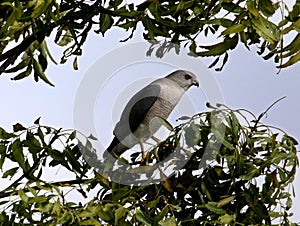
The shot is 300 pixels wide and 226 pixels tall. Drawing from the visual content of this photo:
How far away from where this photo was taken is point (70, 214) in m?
2.00

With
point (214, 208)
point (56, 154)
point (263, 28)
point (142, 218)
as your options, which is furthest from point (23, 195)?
point (263, 28)

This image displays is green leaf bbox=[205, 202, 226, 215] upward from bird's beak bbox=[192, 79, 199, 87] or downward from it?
downward

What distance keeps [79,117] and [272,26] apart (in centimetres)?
70

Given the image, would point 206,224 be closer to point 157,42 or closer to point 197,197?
point 197,197

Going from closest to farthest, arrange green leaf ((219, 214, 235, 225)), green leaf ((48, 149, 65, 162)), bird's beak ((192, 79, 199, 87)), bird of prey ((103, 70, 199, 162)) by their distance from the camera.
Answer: green leaf ((219, 214, 235, 225)) → green leaf ((48, 149, 65, 162)) → bird of prey ((103, 70, 199, 162)) → bird's beak ((192, 79, 199, 87))

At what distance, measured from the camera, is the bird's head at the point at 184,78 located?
314cm

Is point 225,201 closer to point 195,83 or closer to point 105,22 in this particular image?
point 105,22

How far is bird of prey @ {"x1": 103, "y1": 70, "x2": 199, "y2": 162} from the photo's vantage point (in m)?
3.01

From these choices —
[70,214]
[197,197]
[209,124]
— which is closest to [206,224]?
[197,197]

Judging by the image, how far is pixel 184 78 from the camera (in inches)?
125

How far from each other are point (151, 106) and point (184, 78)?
191 millimetres

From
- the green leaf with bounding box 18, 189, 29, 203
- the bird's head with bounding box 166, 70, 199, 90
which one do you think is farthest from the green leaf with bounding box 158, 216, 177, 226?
the bird's head with bounding box 166, 70, 199, 90

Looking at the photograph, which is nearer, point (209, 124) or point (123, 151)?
point (209, 124)

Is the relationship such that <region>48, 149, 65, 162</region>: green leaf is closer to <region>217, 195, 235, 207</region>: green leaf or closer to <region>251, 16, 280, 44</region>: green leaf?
<region>217, 195, 235, 207</region>: green leaf
